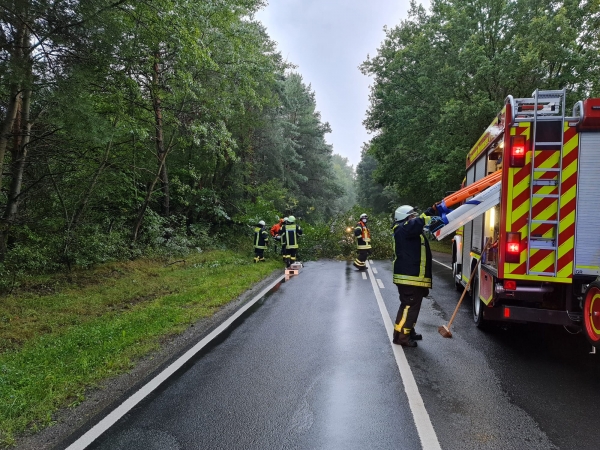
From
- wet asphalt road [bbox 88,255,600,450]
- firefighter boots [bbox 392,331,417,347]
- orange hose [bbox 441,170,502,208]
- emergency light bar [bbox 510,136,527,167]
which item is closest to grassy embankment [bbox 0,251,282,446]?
wet asphalt road [bbox 88,255,600,450]

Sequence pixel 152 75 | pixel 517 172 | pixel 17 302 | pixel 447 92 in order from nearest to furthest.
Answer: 1. pixel 517 172
2. pixel 17 302
3. pixel 152 75
4. pixel 447 92

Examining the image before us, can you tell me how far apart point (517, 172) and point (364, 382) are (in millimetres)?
2966

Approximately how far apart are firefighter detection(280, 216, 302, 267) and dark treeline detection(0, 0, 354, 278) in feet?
11.7

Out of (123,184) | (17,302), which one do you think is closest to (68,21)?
(17,302)

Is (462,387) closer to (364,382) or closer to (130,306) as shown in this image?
(364,382)

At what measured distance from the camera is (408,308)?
5.32m

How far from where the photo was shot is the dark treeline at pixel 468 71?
16.4m

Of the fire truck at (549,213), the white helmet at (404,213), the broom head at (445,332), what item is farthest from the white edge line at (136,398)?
the fire truck at (549,213)

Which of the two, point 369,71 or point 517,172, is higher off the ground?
point 369,71

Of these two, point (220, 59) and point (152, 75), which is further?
point (220, 59)

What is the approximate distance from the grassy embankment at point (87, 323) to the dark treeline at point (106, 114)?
114 centimetres

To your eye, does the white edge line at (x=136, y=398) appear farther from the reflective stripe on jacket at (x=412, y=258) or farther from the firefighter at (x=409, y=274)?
the reflective stripe on jacket at (x=412, y=258)

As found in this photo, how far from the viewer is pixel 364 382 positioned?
415 cm

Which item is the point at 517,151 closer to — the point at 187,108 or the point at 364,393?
the point at 364,393
